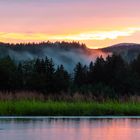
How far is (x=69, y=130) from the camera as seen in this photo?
755 inches

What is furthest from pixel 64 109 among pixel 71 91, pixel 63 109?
pixel 71 91

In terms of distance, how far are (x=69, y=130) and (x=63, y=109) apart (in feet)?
28.0

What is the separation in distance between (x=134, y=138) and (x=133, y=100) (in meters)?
16.4

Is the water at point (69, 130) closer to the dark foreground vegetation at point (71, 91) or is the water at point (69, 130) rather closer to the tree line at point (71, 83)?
the dark foreground vegetation at point (71, 91)

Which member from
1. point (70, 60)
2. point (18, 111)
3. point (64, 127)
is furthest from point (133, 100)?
point (70, 60)

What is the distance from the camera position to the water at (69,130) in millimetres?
16859

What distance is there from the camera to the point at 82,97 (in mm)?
32281

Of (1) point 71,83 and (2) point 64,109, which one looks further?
(1) point 71,83

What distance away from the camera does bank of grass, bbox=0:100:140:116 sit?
27.2m

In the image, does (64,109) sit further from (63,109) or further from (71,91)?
(71,91)

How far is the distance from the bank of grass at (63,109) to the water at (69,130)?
4.58 meters

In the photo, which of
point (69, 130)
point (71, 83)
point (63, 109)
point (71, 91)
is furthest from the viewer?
point (71, 83)

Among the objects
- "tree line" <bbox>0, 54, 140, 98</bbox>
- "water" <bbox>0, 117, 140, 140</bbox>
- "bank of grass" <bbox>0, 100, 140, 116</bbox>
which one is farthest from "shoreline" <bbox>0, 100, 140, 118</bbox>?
"tree line" <bbox>0, 54, 140, 98</bbox>

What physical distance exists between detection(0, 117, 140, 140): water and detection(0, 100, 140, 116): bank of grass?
Result: 180 inches
